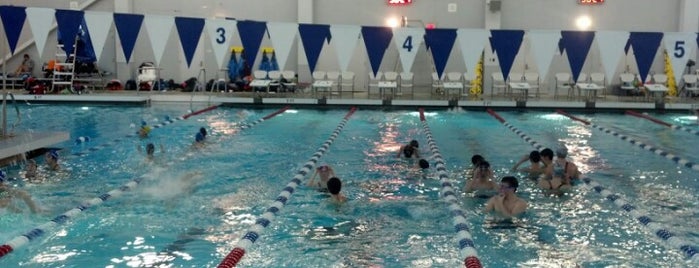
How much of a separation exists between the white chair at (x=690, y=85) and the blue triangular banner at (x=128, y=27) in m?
13.3

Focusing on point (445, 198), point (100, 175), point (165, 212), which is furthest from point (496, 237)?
point (100, 175)

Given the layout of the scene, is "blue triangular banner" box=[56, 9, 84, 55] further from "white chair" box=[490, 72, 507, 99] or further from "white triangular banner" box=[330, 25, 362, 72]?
"white chair" box=[490, 72, 507, 99]

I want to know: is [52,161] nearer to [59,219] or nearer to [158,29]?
[59,219]

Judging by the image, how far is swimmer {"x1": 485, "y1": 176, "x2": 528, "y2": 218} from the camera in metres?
6.70

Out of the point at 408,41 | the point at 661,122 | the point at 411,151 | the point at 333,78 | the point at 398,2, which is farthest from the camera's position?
the point at 398,2

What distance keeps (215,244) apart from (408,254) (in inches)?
61.7

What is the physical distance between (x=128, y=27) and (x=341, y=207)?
7328mm

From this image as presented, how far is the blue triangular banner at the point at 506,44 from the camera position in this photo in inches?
542

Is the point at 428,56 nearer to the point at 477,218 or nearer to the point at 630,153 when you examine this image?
the point at 630,153

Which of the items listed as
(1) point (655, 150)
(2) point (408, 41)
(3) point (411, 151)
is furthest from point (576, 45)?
(3) point (411, 151)

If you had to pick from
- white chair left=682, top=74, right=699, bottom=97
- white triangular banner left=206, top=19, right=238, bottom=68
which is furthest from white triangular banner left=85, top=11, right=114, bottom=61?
white chair left=682, top=74, right=699, bottom=97

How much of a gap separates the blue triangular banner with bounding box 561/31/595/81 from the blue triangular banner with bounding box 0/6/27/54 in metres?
9.81

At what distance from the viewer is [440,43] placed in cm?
1392

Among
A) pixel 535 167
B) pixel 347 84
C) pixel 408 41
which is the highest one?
pixel 408 41
